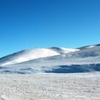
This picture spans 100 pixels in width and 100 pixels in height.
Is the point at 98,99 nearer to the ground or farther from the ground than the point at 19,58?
nearer to the ground

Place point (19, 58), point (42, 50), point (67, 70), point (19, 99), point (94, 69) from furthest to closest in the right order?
point (42, 50), point (19, 58), point (67, 70), point (94, 69), point (19, 99)

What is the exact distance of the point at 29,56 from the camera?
120312 millimetres

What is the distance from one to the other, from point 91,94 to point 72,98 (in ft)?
6.75

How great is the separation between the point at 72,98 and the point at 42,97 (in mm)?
1952

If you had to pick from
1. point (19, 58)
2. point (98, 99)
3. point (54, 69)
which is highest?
point (19, 58)

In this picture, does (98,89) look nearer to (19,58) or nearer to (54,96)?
(54,96)

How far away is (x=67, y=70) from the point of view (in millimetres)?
47344

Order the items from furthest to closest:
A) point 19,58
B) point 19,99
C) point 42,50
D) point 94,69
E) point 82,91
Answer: point 42,50, point 19,58, point 94,69, point 82,91, point 19,99

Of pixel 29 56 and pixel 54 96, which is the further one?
pixel 29 56

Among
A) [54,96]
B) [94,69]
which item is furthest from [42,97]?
[94,69]

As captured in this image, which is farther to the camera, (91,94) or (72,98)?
(91,94)

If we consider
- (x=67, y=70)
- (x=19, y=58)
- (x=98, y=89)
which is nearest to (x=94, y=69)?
(x=67, y=70)

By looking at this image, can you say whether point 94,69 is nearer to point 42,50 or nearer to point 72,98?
point 72,98

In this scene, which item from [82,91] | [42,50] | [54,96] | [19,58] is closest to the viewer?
[54,96]
